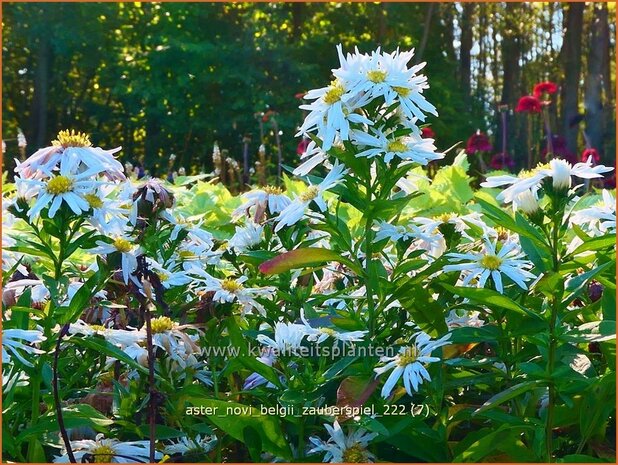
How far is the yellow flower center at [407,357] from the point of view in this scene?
1.09m

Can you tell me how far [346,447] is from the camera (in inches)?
43.1

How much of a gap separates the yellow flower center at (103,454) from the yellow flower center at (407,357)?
0.39 metres

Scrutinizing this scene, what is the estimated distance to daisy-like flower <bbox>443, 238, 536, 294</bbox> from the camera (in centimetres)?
116

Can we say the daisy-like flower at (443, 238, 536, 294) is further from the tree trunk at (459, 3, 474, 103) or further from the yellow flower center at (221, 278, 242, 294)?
the tree trunk at (459, 3, 474, 103)

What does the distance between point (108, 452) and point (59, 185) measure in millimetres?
361

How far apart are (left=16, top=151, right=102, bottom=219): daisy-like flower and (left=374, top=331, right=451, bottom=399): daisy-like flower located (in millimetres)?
457

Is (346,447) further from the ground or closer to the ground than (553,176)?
closer to the ground

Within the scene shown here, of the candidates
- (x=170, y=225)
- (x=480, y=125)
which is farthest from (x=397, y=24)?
(x=170, y=225)

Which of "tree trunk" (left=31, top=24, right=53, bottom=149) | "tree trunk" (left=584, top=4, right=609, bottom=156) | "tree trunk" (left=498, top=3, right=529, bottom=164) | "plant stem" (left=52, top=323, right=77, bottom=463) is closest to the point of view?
"plant stem" (left=52, top=323, right=77, bottom=463)

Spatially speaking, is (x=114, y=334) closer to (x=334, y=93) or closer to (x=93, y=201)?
(x=93, y=201)

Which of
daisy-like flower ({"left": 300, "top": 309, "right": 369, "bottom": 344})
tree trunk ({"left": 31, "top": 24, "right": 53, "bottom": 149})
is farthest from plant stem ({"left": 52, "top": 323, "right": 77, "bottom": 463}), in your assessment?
tree trunk ({"left": 31, "top": 24, "right": 53, "bottom": 149})

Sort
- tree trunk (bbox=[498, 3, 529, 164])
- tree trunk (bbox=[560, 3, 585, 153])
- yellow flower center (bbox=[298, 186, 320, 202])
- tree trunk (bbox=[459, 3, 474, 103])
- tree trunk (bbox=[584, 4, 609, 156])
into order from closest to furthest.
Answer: yellow flower center (bbox=[298, 186, 320, 202]) < tree trunk (bbox=[584, 4, 609, 156]) < tree trunk (bbox=[560, 3, 585, 153]) < tree trunk (bbox=[498, 3, 529, 164]) < tree trunk (bbox=[459, 3, 474, 103])

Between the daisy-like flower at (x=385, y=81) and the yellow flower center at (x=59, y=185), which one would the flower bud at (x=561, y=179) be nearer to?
the daisy-like flower at (x=385, y=81)

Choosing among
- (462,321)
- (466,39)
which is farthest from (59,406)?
(466,39)
